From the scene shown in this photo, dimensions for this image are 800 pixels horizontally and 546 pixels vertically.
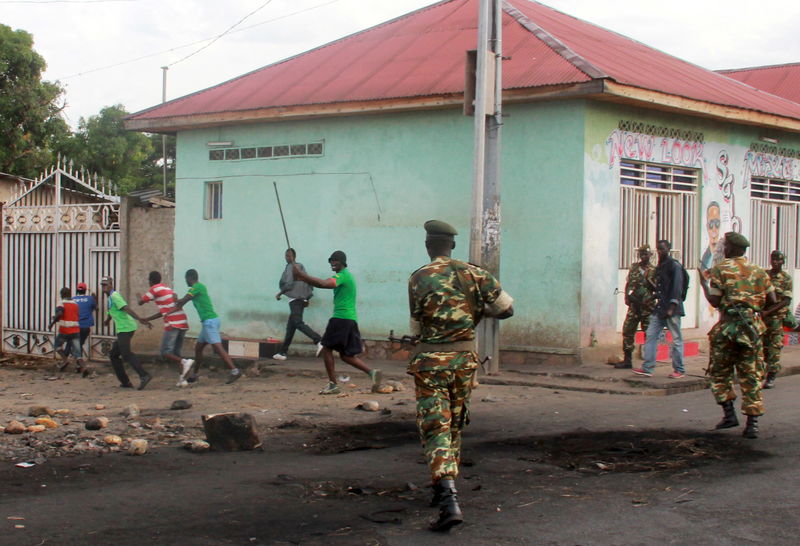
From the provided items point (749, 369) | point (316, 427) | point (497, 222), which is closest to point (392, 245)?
point (497, 222)

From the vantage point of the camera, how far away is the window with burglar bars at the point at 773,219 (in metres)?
16.0

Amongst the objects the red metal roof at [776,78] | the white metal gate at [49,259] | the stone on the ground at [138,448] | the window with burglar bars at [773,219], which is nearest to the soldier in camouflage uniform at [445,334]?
the stone on the ground at [138,448]

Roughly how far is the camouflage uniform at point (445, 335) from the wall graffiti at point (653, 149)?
7.64m

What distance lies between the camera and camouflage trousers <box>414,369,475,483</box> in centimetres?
544

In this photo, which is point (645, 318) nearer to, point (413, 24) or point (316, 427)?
point (316, 427)

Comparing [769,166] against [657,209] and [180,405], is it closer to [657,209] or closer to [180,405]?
[657,209]

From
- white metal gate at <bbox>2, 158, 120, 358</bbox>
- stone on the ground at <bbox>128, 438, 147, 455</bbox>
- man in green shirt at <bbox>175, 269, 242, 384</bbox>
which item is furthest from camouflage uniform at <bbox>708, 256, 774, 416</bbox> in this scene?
white metal gate at <bbox>2, 158, 120, 358</bbox>

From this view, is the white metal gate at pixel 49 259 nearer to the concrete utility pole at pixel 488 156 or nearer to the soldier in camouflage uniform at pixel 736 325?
the concrete utility pole at pixel 488 156

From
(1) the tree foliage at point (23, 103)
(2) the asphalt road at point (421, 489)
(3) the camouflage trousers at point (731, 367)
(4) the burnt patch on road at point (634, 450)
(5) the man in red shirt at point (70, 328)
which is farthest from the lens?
(1) the tree foliage at point (23, 103)

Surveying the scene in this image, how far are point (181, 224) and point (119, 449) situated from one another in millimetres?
8965

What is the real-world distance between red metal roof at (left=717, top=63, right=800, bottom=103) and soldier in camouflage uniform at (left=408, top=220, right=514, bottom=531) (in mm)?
18034

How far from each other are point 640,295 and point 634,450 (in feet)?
16.6

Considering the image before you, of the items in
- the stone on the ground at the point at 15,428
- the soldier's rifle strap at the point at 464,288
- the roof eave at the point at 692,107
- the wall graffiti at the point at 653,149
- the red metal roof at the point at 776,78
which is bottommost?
the stone on the ground at the point at 15,428

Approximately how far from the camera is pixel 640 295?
12.1m
